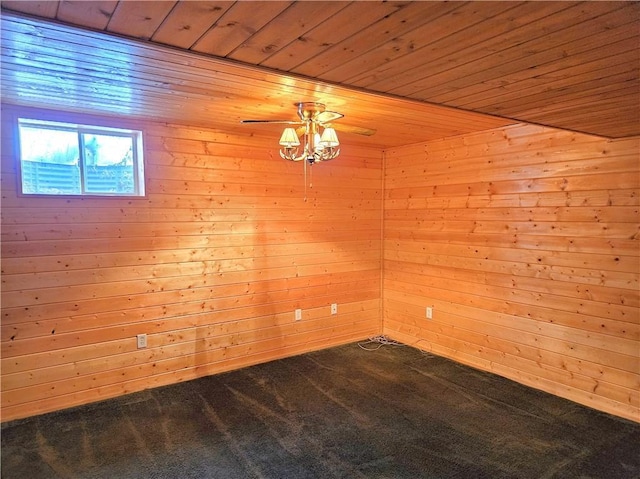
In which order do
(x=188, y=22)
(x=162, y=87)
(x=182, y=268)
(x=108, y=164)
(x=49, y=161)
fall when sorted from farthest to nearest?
(x=182, y=268) < (x=108, y=164) < (x=49, y=161) < (x=162, y=87) < (x=188, y=22)

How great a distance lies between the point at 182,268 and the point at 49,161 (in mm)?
1300

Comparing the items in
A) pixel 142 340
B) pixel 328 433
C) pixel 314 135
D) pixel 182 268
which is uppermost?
pixel 314 135

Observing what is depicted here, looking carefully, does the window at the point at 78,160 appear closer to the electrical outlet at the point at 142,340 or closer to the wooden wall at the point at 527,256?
the electrical outlet at the point at 142,340

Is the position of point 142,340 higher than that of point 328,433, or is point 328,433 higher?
point 142,340

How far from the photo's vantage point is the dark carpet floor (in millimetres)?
2412

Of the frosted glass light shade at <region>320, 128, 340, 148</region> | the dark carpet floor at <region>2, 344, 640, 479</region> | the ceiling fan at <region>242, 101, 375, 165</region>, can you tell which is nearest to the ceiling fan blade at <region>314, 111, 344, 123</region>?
the ceiling fan at <region>242, 101, 375, 165</region>

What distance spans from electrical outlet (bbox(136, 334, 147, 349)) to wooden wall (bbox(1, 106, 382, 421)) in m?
0.04

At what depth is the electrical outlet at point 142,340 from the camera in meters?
3.43

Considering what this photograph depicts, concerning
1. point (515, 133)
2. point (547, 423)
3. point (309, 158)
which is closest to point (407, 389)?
point (547, 423)

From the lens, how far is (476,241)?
3.89 metres

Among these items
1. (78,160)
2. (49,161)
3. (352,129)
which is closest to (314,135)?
(352,129)

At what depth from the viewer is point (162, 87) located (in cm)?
238

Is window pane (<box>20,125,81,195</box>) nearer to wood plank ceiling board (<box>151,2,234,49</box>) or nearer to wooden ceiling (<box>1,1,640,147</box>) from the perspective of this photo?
wooden ceiling (<box>1,1,640,147</box>)

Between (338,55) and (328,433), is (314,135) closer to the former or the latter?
(338,55)
